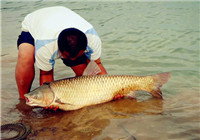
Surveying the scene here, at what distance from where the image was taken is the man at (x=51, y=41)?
2.64 metres

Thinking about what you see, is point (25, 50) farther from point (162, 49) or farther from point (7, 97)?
point (162, 49)

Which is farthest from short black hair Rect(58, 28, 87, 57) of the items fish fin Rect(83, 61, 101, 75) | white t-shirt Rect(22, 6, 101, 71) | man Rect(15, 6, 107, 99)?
fish fin Rect(83, 61, 101, 75)

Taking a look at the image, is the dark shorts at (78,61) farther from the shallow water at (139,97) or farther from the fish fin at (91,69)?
the shallow water at (139,97)

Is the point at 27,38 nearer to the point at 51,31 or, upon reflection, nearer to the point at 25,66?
the point at 25,66

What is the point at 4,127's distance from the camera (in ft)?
8.61

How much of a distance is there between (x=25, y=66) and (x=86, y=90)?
2.98ft

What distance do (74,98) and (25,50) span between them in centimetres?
92

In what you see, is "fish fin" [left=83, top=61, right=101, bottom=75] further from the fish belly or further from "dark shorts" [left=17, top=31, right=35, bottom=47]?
"dark shorts" [left=17, top=31, right=35, bottom=47]

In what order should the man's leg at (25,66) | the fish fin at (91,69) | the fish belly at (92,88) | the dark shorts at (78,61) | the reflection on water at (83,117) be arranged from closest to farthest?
1. the reflection on water at (83,117)
2. the fish belly at (92,88)
3. the fish fin at (91,69)
4. the man's leg at (25,66)
5. the dark shorts at (78,61)

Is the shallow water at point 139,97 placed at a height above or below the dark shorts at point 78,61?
below

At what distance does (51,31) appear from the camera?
280cm

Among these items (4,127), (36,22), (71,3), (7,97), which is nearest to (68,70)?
(7,97)

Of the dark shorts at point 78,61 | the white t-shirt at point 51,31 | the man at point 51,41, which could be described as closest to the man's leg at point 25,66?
the man at point 51,41

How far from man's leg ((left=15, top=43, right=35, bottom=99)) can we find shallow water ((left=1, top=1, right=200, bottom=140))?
30 centimetres
